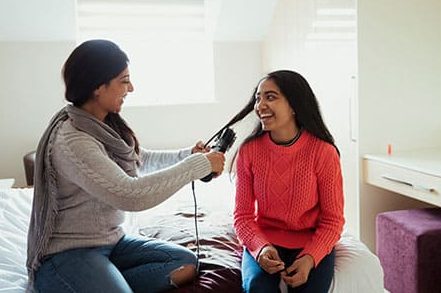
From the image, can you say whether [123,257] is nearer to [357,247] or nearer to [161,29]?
[357,247]

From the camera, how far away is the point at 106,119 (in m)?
1.48

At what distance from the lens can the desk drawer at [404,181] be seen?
194cm

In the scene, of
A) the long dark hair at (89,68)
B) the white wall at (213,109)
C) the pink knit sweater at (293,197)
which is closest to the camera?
the long dark hair at (89,68)

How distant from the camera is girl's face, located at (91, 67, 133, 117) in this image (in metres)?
1.35

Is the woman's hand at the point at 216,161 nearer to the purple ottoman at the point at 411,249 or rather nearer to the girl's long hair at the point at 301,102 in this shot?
the girl's long hair at the point at 301,102

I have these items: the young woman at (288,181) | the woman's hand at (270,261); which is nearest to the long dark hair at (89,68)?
the young woman at (288,181)

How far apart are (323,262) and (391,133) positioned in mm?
1279

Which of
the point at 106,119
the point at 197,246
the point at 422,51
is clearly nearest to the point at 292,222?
the point at 197,246

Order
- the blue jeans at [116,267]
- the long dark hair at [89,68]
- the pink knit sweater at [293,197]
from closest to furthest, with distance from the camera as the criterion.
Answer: the blue jeans at [116,267] < the long dark hair at [89,68] < the pink knit sweater at [293,197]

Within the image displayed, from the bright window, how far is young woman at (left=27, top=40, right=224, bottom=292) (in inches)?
86.6

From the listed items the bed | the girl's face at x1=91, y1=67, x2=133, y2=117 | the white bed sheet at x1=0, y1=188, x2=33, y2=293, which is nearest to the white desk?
the bed

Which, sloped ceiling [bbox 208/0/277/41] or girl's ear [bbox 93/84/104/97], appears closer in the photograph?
girl's ear [bbox 93/84/104/97]

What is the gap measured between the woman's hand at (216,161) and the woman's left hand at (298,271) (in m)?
0.35

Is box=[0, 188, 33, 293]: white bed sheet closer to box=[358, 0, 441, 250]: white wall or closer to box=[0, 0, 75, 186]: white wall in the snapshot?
box=[0, 0, 75, 186]: white wall
